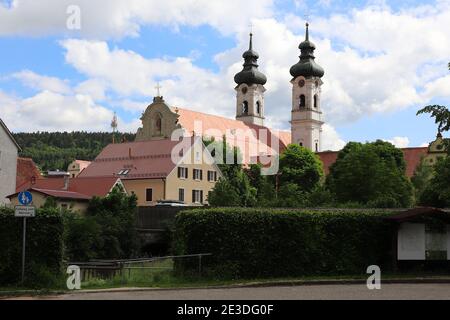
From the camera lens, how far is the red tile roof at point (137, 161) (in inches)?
2815

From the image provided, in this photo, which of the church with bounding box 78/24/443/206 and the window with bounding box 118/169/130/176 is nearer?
the church with bounding box 78/24/443/206

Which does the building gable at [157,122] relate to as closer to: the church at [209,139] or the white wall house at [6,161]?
the church at [209,139]

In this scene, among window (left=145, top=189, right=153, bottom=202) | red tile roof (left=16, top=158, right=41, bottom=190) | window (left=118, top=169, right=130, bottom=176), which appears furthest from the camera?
window (left=118, top=169, right=130, bottom=176)

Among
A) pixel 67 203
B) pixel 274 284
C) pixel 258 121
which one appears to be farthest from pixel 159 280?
pixel 258 121

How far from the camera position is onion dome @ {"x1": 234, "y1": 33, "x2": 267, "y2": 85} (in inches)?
4751

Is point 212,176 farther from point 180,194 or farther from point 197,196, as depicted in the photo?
point 180,194

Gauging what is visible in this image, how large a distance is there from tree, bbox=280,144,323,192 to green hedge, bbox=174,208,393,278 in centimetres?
5777

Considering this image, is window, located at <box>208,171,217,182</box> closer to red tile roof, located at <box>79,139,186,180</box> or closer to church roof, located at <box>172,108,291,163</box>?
red tile roof, located at <box>79,139,186,180</box>

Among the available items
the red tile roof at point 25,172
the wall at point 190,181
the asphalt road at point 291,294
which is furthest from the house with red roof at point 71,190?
the asphalt road at point 291,294

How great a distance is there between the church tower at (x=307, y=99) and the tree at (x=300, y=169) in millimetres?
29085

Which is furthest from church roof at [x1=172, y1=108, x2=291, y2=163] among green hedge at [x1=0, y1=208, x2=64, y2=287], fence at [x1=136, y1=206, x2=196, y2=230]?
green hedge at [x1=0, y1=208, x2=64, y2=287]

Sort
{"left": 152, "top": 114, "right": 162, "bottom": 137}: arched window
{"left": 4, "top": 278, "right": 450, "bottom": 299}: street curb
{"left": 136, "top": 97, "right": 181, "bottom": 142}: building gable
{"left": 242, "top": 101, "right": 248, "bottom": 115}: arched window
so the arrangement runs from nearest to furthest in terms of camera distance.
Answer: {"left": 4, "top": 278, "right": 450, "bottom": 299}: street curb → {"left": 136, "top": 97, "right": 181, "bottom": 142}: building gable → {"left": 152, "top": 114, "right": 162, "bottom": 137}: arched window → {"left": 242, "top": 101, "right": 248, "bottom": 115}: arched window

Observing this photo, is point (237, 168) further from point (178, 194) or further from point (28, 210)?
point (28, 210)
